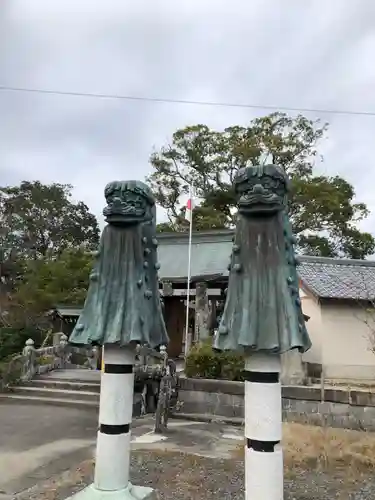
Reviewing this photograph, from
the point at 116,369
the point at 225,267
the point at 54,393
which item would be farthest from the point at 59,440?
the point at 225,267

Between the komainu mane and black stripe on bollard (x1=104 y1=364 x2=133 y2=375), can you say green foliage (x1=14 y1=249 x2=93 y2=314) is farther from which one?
the komainu mane

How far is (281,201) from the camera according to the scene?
372 cm

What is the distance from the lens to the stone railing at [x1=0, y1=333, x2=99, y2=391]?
13.4 meters

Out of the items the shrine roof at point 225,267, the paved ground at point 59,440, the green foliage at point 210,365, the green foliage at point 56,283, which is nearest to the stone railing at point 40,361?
the paved ground at point 59,440

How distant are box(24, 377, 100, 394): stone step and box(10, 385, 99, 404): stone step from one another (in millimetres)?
162

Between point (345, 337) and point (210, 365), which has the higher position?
point (345, 337)

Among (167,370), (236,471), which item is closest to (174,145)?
(167,370)

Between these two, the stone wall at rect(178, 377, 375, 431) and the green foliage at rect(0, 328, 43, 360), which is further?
the green foliage at rect(0, 328, 43, 360)

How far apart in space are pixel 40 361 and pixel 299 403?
865cm

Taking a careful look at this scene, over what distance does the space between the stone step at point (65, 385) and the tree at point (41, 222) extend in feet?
53.1

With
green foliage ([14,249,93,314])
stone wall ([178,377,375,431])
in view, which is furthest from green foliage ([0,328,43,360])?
stone wall ([178,377,375,431])

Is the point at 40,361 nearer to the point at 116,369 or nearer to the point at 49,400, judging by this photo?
the point at 49,400

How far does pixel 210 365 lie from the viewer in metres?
11.2

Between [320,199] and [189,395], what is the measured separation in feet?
42.7
